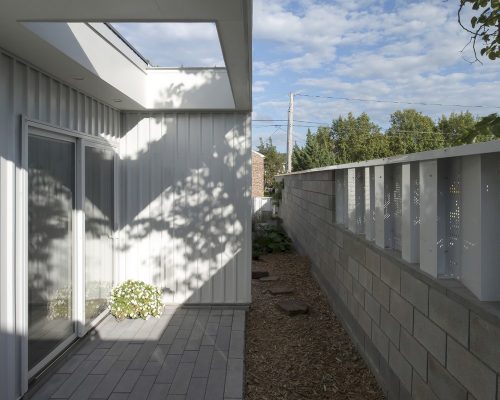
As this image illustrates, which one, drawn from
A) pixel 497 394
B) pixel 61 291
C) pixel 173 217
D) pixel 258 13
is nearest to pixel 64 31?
pixel 258 13

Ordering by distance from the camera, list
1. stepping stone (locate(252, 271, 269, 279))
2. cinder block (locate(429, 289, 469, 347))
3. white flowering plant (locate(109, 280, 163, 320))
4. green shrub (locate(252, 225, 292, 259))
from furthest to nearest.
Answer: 1. green shrub (locate(252, 225, 292, 259))
2. stepping stone (locate(252, 271, 269, 279))
3. white flowering plant (locate(109, 280, 163, 320))
4. cinder block (locate(429, 289, 469, 347))

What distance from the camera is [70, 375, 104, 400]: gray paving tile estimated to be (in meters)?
3.37

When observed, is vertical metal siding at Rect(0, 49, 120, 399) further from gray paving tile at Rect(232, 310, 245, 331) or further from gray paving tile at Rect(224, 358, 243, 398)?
gray paving tile at Rect(232, 310, 245, 331)

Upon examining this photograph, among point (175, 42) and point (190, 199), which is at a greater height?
point (175, 42)

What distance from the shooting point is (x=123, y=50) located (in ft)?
14.6

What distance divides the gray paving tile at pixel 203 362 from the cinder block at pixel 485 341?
2426mm

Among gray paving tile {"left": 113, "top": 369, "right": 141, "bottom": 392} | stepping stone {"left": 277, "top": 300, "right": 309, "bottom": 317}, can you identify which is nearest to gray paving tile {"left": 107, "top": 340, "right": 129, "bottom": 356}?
gray paving tile {"left": 113, "top": 369, "right": 141, "bottom": 392}

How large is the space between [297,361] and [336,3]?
4621 millimetres

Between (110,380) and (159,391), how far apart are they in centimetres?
47

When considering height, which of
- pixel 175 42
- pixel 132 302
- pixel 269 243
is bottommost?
pixel 132 302

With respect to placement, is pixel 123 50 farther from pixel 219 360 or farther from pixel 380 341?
pixel 380 341

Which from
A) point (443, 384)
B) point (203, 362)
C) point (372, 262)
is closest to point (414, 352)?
point (443, 384)

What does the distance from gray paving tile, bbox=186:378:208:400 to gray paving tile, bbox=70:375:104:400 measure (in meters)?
0.74

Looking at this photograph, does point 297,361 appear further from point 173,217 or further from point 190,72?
point 190,72
